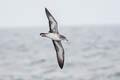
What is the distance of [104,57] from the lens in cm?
3294

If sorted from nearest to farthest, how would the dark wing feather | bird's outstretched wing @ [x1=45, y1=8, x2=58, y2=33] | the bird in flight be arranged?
1. the bird in flight
2. bird's outstretched wing @ [x1=45, y1=8, x2=58, y2=33]
3. the dark wing feather

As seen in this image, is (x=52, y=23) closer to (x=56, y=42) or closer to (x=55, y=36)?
(x=56, y=42)

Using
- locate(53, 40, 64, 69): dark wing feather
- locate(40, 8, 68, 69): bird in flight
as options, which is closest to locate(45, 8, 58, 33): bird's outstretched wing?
locate(40, 8, 68, 69): bird in flight

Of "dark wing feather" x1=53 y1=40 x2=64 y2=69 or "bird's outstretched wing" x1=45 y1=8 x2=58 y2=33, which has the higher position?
"bird's outstretched wing" x1=45 y1=8 x2=58 y2=33

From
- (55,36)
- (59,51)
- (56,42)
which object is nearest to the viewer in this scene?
(55,36)

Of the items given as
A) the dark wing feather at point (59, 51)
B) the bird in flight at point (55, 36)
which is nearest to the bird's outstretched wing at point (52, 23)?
the bird in flight at point (55, 36)

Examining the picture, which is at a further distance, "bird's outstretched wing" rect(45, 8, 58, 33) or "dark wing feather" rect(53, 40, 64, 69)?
"dark wing feather" rect(53, 40, 64, 69)

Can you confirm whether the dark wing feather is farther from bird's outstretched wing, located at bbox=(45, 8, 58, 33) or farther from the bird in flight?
bird's outstretched wing, located at bbox=(45, 8, 58, 33)

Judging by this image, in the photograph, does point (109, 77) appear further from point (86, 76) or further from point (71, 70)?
point (71, 70)

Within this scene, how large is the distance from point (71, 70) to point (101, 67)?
228 cm

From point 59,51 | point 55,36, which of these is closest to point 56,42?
point 59,51

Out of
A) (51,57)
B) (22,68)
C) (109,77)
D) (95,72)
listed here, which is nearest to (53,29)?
(109,77)

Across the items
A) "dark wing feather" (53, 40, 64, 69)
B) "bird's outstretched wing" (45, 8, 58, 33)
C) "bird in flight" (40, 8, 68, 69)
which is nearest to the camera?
"bird in flight" (40, 8, 68, 69)

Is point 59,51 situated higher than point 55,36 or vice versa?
point 55,36
